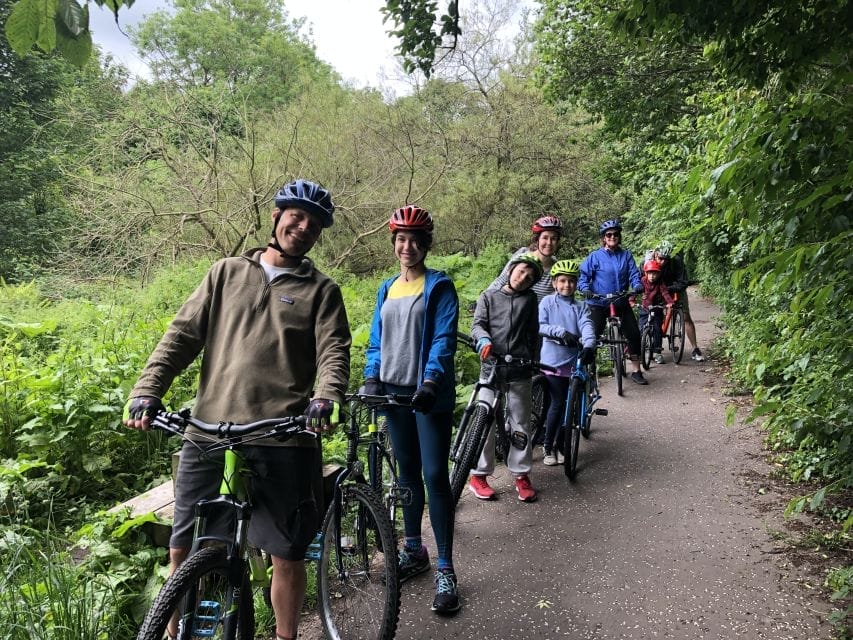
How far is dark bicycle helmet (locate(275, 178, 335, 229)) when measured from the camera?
2.75 metres

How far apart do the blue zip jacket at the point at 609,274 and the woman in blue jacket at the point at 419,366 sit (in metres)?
5.03

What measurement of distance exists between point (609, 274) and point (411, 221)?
209 inches

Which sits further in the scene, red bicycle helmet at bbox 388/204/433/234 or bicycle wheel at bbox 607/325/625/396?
bicycle wheel at bbox 607/325/625/396

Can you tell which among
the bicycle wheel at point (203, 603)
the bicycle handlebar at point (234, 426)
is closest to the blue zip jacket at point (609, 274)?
the bicycle handlebar at point (234, 426)

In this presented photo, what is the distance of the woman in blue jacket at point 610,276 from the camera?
317 inches

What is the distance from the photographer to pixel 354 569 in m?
3.18

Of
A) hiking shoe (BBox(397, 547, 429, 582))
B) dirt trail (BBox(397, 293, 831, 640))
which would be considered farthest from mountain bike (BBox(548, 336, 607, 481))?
hiking shoe (BBox(397, 547, 429, 582))

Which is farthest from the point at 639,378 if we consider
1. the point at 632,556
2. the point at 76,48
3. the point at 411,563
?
the point at 76,48

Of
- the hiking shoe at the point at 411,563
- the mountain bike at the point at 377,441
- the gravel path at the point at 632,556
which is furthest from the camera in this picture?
the hiking shoe at the point at 411,563

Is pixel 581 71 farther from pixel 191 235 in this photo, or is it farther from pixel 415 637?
pixel 415 637

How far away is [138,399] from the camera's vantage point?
244cm

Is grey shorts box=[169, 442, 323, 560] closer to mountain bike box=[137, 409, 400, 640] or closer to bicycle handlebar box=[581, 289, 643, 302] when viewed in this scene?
mountain bike box=[137, 409, 400, 640]

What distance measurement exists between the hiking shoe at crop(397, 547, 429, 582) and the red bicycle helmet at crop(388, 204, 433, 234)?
6.66 ft

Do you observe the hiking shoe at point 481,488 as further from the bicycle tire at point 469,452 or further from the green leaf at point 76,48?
the green leaf at point 76,48
